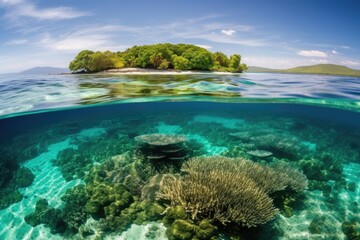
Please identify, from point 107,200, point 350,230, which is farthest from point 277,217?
point 107,200

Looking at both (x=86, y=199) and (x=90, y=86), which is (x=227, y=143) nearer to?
(x=86, y=199)

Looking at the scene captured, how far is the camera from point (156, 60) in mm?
42094

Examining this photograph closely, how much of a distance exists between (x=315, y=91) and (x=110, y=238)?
1538 centimetres

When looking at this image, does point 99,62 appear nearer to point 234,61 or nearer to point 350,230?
point 234,61

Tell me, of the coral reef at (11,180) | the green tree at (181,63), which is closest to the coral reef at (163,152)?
the coral reef at (11,180)

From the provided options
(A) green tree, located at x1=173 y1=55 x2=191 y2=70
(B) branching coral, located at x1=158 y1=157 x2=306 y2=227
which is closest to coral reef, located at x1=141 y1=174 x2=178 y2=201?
(B) branching coral, located at x1=158 y1=157 x2=306 y2=227

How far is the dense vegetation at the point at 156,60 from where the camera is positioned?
35.7 metres

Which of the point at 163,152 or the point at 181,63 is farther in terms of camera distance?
the point at 181,63

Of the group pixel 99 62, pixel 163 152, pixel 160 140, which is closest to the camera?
pixel 163 152

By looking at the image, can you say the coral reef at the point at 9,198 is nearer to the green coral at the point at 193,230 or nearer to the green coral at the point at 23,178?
the green coral at the point at 23,178

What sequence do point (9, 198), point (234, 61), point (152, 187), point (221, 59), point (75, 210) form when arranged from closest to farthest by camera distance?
1. point (75, 210)
2. point (152, 187)
3. point (9, 198)
4. point (234, 61)
5. point (221, 59)

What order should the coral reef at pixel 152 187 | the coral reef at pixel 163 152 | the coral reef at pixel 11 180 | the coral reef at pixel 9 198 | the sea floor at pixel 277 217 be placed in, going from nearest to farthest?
the sea floor at pixel 277 217, the coral reef at pixel 152 187, the coral reef at pixel 9 198, the coral reef at pixel 11 180, the coral reef at pixel 163 152

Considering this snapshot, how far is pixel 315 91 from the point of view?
16.2m

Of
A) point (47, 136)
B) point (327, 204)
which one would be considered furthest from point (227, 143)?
point (47, 136)
